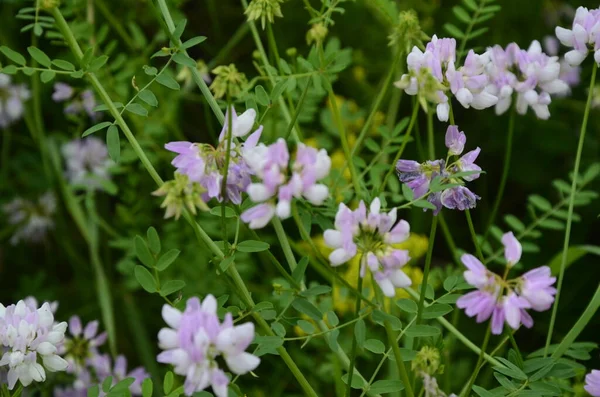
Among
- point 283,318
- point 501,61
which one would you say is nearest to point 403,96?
point 501,61

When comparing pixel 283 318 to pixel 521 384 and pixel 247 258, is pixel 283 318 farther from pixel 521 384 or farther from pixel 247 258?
pixel 247 258

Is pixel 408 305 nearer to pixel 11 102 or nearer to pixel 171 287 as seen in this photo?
pixel 171 287

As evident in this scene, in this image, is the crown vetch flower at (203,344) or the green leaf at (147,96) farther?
the green leaf at (147,96)

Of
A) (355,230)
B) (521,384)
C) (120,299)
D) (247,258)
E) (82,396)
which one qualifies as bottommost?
(120,299)

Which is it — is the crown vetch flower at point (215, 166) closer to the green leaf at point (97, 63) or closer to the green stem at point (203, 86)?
the green stem at point (203, 86)

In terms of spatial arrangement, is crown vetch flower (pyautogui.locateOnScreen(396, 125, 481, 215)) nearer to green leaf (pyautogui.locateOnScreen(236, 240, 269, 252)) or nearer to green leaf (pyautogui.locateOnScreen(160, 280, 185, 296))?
green leaf (pyautogui.locateOnScreen(236, 240, 269, 252))

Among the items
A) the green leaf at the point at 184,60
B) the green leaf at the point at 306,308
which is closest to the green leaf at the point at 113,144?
the green leaf at the point at 184,60

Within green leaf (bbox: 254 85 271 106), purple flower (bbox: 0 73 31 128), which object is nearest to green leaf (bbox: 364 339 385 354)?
green leaf (bbox: 254 85 271 106)
